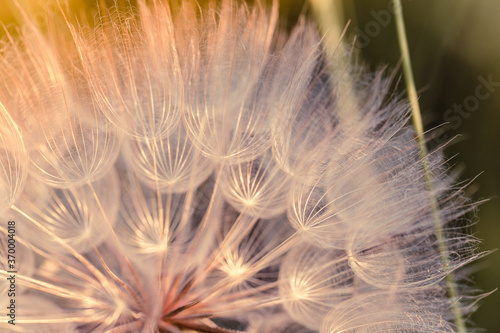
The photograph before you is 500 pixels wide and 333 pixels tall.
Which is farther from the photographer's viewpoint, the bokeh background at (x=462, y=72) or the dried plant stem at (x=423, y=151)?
the bokeh background at (x=462, y=72)

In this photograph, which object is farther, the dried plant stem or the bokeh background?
the bokeh background

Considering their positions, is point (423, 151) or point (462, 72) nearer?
point (423, 151)

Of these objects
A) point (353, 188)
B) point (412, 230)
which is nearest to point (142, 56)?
point (353, 188)

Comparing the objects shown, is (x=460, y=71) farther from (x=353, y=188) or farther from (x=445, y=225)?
(x=353, y=188)

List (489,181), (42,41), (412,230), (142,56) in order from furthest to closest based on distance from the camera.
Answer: (489,181) < (412,230) < (142,56) < (42,41)
